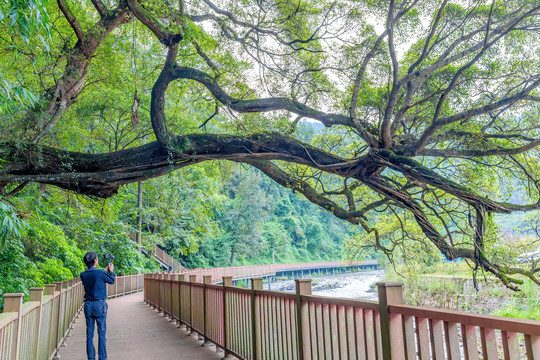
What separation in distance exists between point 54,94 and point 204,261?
32.7 meters

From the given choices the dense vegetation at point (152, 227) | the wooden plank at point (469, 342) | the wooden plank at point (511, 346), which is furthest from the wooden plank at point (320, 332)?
the dense vegetation at point (152, 227)

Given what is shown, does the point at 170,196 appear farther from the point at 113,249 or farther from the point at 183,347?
the point at 183,347

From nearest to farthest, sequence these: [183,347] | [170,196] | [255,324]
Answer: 1. [255,324]
2. [183,347]
3. [170,196]

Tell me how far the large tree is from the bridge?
230 cm

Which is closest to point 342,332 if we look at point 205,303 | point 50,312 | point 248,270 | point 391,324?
point 391,324

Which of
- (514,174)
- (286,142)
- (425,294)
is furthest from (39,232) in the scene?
(425,294)

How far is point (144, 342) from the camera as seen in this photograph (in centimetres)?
707

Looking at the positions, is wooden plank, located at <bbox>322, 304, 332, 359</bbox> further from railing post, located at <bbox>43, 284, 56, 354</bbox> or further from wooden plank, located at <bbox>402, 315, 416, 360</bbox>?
railing post, located at <bbox>43, 284, 56, 354</bbox>

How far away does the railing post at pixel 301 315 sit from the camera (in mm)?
3617

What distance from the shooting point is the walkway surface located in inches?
235

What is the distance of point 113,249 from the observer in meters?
20.3

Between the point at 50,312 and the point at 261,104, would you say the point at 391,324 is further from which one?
the point at 261,104

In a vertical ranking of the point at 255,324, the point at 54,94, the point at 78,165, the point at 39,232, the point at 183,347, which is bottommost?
the point at 183,347

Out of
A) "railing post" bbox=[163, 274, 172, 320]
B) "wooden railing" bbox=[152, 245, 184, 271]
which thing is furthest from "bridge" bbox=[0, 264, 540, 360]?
"wooden railing" bbox=[152, 245, 184, 271]
